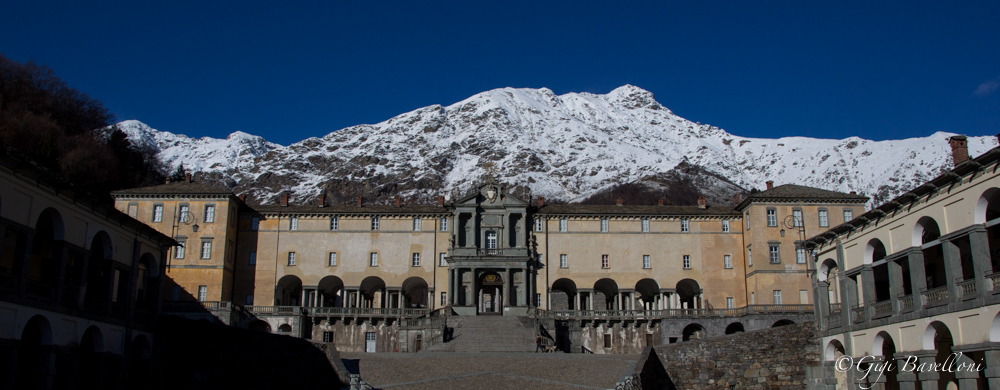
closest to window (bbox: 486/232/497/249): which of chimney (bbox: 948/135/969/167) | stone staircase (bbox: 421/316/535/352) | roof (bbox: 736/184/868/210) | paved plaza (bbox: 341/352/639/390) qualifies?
stone staircase (bbox: 421/316/535/352)

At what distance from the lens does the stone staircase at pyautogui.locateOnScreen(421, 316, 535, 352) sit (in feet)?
151

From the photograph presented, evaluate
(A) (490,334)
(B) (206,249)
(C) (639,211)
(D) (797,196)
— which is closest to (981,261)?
(A) (490,334)

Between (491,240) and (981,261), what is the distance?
38083mm

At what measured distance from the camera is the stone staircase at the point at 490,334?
4597cm

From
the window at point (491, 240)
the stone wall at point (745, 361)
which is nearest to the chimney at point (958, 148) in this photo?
the stone wall at point (745, 361)

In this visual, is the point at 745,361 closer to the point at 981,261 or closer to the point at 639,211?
the point at 981,261

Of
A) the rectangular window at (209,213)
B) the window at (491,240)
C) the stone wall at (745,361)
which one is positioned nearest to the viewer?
the stone wall at (745,361)

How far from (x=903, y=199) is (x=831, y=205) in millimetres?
29773

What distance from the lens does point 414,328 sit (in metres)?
51.7

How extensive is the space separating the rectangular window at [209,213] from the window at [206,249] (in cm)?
158

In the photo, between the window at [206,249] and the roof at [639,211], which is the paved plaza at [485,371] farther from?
the window at [206,249]

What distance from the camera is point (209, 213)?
186 feet

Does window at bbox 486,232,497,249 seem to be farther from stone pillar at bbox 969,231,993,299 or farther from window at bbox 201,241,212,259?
stone pillar at bbox 969,231,993,299

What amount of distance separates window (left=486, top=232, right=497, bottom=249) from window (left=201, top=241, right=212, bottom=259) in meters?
19.5
